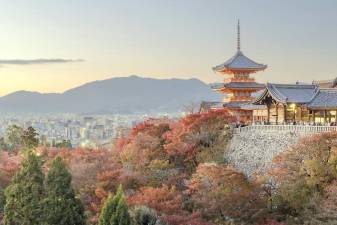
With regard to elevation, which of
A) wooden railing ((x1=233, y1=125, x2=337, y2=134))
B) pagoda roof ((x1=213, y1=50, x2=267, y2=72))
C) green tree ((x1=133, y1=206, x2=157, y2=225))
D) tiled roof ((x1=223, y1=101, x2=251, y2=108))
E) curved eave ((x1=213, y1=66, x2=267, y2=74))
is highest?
pagoda roof ((x1=213, y1=50, x2=267, y2=72))

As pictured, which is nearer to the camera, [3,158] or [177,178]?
[177,178]

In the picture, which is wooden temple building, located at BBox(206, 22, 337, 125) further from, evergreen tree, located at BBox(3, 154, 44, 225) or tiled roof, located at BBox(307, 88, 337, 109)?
evergreen tree, located at BBox(3, 154, 44, 225)

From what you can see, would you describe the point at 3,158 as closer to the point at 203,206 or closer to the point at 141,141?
the point at 141,141

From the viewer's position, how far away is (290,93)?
40.5 meters

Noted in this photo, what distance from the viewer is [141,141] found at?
1567 inches

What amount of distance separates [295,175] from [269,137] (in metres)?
7.12

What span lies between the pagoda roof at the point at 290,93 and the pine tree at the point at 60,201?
672 inches

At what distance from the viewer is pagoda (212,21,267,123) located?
49.9m

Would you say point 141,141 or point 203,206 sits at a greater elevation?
point 141,141

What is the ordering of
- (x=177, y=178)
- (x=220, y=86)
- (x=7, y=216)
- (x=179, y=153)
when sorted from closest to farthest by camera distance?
(x=7, y=216), (x=177, y=178), (x=179, y=153), (x=220, y=86)

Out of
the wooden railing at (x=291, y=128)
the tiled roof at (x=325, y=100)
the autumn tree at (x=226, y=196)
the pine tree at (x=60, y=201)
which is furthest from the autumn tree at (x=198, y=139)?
the pine tree at (x=60, y=201)

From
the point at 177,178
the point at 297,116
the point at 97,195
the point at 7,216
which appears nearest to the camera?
the point at 7,216

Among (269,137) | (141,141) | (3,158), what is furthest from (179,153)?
(3,158)

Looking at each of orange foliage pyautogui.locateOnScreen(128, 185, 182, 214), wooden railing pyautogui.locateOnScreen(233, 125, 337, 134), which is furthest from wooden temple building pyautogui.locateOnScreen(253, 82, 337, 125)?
orange foliage pyautogui.locateOnScreen(128, 185, 182, 214)
